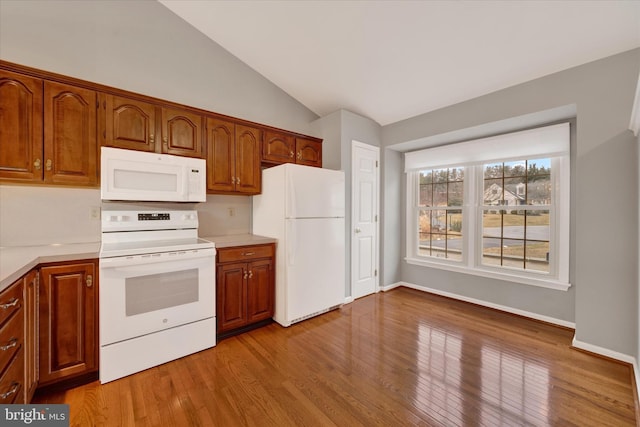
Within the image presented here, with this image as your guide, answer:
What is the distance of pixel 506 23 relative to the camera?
Result: 2.11m

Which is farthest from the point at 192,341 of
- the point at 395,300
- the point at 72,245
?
the point at 395,300

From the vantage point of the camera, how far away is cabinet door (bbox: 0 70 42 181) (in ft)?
5.89

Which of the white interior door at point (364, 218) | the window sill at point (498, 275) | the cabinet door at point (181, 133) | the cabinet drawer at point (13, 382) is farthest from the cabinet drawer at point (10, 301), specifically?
the window sill at point (498, 275)

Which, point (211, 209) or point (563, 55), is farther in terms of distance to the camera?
point (211, 209)

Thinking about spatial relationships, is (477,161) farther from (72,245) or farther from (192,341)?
(72,245)

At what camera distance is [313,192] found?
289 cm

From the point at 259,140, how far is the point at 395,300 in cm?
275

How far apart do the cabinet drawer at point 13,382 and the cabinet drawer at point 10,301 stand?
0.83ft

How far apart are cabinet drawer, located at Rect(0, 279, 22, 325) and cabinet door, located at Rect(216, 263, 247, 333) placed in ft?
4.04

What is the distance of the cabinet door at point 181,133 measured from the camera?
2.41 m

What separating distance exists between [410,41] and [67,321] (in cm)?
356

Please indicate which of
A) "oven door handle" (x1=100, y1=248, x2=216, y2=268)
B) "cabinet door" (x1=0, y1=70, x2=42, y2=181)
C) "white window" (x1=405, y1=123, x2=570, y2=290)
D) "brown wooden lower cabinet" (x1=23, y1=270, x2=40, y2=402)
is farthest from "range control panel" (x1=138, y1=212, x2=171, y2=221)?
"white window" (x1=405, y1=123, x2=570, y2=290)

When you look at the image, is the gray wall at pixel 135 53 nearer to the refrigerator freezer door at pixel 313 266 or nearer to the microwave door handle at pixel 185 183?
the microwave door handle at pixel 185 183

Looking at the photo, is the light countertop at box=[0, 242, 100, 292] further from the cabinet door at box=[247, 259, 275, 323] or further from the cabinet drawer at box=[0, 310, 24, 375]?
the cabinet door at box=[247, 259, 275, 323]
